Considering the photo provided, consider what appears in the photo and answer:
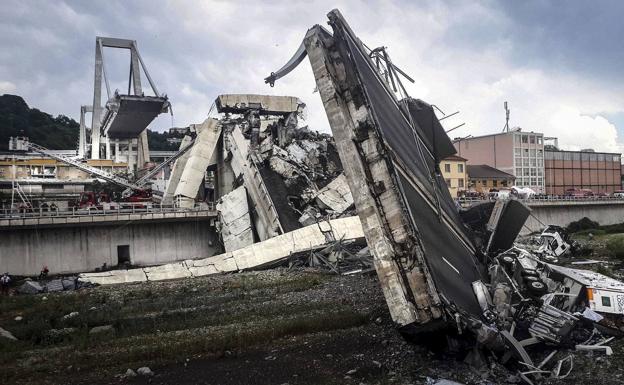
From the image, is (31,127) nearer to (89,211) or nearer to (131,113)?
(131,113)

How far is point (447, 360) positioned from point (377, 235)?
8.52 ft

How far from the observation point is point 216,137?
34625 mm

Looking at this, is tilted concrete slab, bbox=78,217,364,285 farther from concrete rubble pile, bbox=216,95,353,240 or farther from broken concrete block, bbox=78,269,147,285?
concrete rubble pile, bbox=216,95,353,240

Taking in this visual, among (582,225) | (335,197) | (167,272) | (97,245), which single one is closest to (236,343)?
(167,272)

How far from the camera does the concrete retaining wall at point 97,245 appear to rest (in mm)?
26344

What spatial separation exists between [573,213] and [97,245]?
46015 millimetres

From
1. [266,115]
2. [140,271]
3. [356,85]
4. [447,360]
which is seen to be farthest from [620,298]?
[266,115]

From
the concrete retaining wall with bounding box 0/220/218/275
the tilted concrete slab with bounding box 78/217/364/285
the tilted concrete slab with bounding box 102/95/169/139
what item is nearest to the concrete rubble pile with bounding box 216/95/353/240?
the tilted concrete slab with bounding box 78/217/364/285

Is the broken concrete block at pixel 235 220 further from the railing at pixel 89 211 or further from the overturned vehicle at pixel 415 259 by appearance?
the overturned vehicle at pixel 415 259

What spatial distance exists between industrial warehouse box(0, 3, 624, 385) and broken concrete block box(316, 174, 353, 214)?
163mm

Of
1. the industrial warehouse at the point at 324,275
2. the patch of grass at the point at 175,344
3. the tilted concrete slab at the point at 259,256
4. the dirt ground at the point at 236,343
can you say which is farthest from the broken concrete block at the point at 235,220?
the patch of grass at the point at 175,344

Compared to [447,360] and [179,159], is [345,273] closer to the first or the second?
[447,360]

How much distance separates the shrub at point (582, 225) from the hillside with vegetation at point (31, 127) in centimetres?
8563

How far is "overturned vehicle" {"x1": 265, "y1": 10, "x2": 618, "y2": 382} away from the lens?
7.97m
